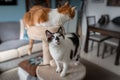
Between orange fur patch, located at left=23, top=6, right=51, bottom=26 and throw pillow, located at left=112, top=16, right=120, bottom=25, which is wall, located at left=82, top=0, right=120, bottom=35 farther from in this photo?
orange fur patch, located at left=23, top=6, right=51, bottom=26

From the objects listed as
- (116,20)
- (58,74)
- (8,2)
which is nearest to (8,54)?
(58,74)

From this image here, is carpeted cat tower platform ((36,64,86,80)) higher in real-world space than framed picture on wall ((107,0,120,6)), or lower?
lower

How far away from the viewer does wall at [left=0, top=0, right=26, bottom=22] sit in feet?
9.88

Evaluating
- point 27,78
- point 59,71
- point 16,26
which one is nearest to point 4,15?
point 16,26

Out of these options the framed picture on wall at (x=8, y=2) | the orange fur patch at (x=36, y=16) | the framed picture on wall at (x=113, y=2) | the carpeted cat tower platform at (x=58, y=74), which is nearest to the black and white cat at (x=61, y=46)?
the carpeted cat tower platform at (x=58, y=74)

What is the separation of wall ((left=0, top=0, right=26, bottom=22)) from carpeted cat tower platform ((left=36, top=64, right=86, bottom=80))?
6.93 feet

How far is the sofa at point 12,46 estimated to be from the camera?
2.26m

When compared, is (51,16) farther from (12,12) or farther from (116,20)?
(116,20)

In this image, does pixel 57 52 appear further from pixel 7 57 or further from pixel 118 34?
pixel 118 34

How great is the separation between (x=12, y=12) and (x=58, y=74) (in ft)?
7.91

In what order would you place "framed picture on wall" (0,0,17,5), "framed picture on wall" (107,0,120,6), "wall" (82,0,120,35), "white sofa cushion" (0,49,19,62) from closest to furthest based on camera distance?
"white sofa cushion" (0,49,19,62) → "framed picture on wall" (0,0,17,5) → "framed picture on wall" (107,0,120,6) → "wall" (82,0,120,35)

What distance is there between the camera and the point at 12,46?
2.40m

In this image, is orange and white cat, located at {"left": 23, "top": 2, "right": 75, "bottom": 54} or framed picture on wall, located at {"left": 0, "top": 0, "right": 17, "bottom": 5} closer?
orange and white cat, located at {"left": 23, "top": 2, "right": 75, "bottom": 54}

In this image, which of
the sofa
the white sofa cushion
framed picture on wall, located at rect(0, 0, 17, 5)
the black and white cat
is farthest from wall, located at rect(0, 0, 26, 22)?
the black and white cat
